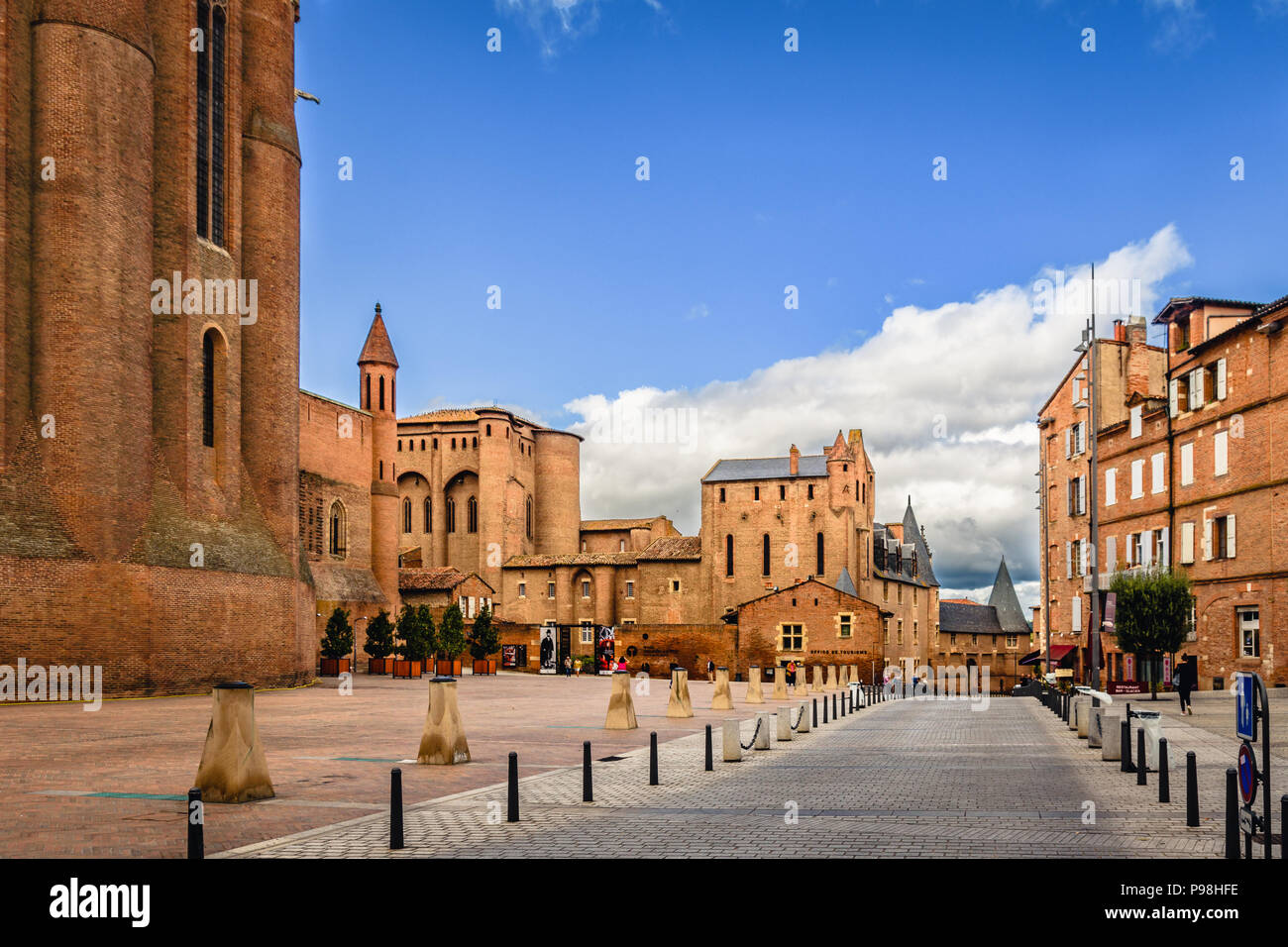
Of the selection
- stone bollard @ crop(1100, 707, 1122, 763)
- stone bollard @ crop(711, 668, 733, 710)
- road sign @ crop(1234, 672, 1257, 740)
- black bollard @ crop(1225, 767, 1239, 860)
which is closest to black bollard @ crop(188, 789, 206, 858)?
road sign @ crop(1234, 672, 1257, 740)

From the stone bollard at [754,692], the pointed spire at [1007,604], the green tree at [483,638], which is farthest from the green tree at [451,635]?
the pointed spire at [1007,604]

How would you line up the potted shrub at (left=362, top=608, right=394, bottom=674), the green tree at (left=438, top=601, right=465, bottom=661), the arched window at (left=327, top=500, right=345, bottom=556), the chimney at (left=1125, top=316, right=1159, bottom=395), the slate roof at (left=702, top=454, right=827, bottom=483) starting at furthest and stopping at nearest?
the slate roof at (left=702, top=454, right=827, bottom=483) → the arched window at (left=327, top=500, right=345, bottom=556) → the potted shrub at (left=362, top=608, right=394, bottom=674) → the green tree at (left=438, top=601, right=465, bottom=661) → the chimney at (left=1125, top=316, right=1159, bottom=395)

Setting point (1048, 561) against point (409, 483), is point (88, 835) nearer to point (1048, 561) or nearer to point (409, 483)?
point (1048, 561)

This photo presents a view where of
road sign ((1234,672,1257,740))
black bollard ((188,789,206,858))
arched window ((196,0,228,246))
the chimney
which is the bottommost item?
black bollard ((188,789,206,858))

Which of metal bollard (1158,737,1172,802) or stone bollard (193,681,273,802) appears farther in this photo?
metal bollard (1158,737,1172,802)

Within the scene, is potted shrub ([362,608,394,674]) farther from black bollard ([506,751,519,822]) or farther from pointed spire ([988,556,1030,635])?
pointed spire ([988,556,1030,635])

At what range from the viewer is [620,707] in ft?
73.3

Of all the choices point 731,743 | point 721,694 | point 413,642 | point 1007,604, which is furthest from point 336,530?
point 1007,604

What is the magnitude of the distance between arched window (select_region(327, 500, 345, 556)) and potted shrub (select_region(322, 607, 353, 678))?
24.7 feet

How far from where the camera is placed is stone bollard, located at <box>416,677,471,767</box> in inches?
606

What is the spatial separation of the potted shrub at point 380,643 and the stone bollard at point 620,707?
35.8 meters

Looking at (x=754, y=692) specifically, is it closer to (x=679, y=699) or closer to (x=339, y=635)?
(x=679, y=699)

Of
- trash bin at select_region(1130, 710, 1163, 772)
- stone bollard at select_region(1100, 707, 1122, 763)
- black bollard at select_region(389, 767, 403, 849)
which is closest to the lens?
black bollard at select_region(389, 767, 403, 849)
